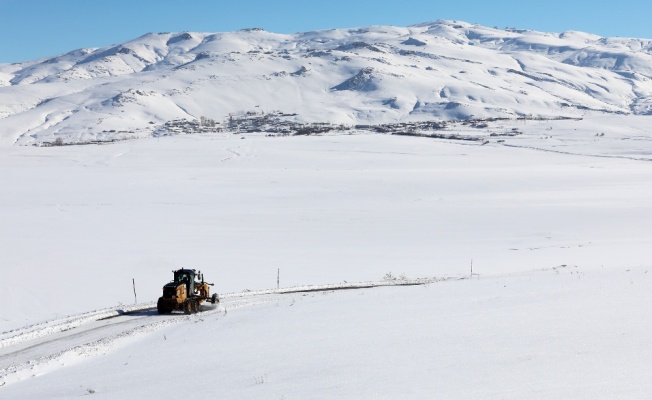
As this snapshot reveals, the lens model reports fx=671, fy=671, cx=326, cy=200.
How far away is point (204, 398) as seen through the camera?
10109mm

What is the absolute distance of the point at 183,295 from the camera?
73.4ft

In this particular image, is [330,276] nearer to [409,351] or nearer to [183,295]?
[183,295]

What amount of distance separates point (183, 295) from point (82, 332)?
3.57 m

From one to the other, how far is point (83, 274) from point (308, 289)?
37.6 feet

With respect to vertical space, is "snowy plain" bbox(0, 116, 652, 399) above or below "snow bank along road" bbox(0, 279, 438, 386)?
above

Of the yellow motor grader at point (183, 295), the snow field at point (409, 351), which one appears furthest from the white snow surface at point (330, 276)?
the yellow motor grader at point (183, 295)

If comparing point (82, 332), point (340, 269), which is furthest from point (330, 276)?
point (82, 332)

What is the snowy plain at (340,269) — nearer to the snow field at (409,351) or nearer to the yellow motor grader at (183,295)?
the snow field at (409,351)

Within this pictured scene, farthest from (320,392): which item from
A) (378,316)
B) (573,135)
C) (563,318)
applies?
(573,135)

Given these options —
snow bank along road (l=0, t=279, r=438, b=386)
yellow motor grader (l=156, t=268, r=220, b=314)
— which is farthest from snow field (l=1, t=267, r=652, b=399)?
yellow motor grader (l=156, t=268, r=220, b=314)

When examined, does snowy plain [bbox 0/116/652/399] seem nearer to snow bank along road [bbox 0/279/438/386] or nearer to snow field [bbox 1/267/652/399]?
snow field [bbox 1/267/652/399]

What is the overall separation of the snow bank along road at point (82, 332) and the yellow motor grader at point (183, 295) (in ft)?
0.94

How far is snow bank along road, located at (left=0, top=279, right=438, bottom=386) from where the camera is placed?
16.0 m

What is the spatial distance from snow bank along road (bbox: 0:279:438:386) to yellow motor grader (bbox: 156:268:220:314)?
287 millimetres
